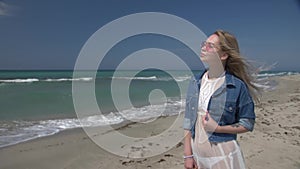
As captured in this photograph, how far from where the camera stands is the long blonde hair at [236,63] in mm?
2126

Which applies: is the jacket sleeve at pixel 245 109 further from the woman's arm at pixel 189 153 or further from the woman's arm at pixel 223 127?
the woman's arm at pixel 189 153

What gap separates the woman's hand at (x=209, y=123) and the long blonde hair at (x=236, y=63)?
0.42 m

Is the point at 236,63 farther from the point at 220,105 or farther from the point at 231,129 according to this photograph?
the point at 231,129

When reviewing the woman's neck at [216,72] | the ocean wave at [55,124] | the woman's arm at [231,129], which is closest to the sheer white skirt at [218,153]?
the woman's arm at [231,129]

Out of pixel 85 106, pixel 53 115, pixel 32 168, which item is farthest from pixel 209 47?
pixel 85 106

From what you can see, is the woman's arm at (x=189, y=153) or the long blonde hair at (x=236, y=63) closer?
the long blonde hair at (x=236, y=63)

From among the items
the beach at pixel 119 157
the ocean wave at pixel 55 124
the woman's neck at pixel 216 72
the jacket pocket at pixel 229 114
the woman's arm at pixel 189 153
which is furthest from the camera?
the ocean wave at pixel 55 124

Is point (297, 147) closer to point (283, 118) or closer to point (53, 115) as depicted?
point (283, 118)

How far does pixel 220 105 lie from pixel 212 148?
350 millimetres

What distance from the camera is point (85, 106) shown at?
40.5 feet

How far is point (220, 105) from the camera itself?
206 centimetres

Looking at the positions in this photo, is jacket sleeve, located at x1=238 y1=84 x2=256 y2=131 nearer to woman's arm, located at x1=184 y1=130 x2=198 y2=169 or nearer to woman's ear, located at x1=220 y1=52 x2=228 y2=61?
woman's ear, located at x1=220 y1=52 x2=228 y2=61

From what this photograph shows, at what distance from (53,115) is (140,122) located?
3275mm

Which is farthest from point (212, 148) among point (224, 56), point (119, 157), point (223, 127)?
point (119, 157)
